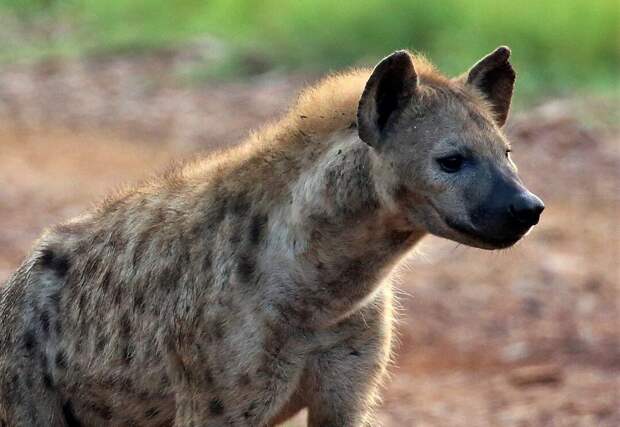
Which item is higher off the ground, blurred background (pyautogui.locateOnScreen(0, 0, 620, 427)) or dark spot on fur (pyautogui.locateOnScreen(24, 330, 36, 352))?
dark spot on fur (pyautogui.locateOnScreen(24, 330, 36, 352))

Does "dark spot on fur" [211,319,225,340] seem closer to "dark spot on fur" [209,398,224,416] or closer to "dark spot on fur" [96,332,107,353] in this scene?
"dark spot on fur" [209,398,224,416]

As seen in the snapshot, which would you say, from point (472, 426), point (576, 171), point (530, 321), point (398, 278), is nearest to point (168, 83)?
point (576, 171)

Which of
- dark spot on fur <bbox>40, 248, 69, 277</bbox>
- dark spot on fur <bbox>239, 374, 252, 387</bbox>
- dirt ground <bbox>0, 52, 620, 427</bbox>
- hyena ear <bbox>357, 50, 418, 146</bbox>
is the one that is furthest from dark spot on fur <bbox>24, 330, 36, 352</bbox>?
hyena ear <bbox>357, 50, 418, 146</bbox>

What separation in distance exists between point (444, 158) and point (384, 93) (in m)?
0.22

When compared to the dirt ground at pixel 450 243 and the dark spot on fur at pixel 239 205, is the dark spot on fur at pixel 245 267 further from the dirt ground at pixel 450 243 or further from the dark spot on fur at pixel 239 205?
the dirt ground at pixel 450 243

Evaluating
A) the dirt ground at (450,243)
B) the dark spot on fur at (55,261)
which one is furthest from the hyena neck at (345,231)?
the dark spot on fur at (55,261)

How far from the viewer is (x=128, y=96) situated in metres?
12.4

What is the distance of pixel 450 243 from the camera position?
8.29 meters

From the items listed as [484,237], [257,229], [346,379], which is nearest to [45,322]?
[257,229]

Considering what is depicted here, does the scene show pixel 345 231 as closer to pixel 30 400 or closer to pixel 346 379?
pixel 346 379

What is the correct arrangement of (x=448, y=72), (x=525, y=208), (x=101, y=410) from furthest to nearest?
(x=448, y=72)
(x=101, y=410)
(x=525, y=208)

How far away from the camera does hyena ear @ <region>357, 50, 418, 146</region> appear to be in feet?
12.7

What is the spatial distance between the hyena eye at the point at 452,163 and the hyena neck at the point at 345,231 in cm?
13

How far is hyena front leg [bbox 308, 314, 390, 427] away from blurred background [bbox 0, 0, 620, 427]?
278 mm
